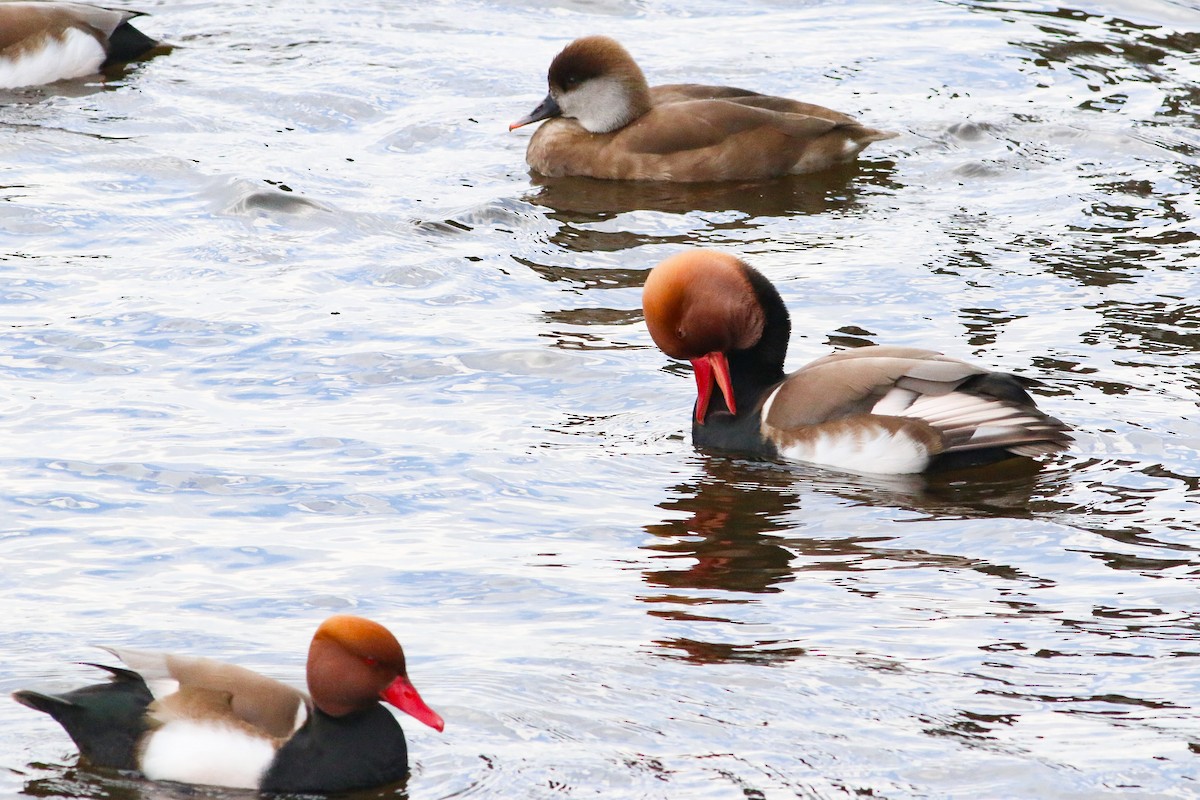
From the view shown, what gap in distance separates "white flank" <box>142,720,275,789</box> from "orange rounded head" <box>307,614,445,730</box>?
0.77 feet

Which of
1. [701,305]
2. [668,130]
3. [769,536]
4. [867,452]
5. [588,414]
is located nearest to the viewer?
[769,536]

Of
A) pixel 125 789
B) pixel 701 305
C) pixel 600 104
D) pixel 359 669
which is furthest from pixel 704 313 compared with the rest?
pixel 600 104

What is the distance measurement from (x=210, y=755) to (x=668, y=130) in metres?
7.54

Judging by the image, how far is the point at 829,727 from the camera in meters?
5.48

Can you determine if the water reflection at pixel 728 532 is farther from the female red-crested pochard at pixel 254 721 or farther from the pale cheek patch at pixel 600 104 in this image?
the pale cheek patch at pixel 600 104

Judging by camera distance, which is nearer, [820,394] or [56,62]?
[820,394]

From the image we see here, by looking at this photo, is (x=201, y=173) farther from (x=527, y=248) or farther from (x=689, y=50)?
(x=689, y=50)

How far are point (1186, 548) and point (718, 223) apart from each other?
16.2 ft

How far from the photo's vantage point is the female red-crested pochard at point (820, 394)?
7.73 metres

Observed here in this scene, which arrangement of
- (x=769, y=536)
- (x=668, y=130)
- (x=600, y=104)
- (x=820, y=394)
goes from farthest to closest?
1. (x=600, y=104)
2. (x=668, y=130)
3. (x=820, y=394)
4. (x=769, y=536)

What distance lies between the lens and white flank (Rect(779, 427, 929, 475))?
25.5 feet

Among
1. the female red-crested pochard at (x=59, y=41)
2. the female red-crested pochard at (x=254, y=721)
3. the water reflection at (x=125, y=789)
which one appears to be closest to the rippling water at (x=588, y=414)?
the water reflection at (x=125, y=789)

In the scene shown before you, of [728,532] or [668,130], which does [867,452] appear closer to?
[728,532]

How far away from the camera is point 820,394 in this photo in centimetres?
795
